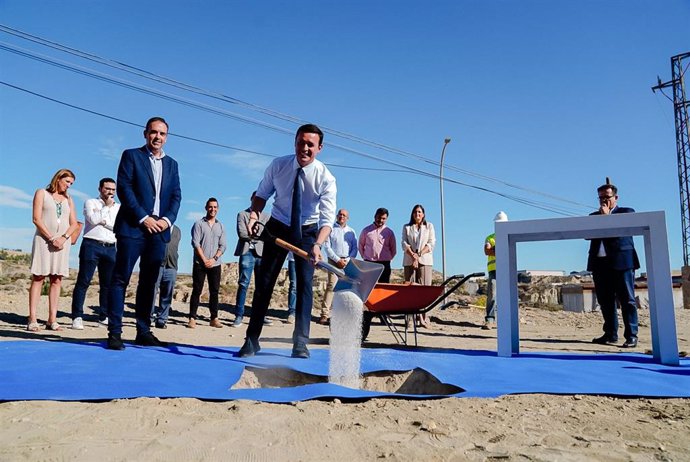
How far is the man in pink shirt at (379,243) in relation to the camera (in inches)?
286

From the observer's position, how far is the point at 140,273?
4270 millimetres

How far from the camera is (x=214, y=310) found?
23.1ft

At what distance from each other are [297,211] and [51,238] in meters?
3.00

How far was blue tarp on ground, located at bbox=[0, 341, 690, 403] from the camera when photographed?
104 inches

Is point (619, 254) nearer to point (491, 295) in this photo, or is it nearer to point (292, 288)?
point (491, 295)

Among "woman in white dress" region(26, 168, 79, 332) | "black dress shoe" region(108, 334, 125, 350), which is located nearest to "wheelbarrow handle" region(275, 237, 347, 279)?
"black dress shoe" region(108, 334, 125, 350)

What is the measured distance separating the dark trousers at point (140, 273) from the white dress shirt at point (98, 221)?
5.68ft

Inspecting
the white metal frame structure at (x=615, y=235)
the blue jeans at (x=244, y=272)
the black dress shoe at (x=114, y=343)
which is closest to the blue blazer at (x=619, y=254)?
the white metal frame structure at (x=615, y=235)

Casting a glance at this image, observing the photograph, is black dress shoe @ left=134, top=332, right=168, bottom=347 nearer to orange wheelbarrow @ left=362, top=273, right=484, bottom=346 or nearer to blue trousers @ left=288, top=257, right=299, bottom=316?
orange wheelbarrow @ left=362, top=273, right=484, bottom=346

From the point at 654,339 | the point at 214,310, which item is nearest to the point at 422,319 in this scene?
the point at 214,310

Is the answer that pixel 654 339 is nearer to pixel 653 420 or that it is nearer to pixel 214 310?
pixel 653 420

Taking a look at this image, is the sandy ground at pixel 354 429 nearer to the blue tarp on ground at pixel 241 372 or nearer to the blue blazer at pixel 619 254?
the blue tarp on ground at pixel 241 372

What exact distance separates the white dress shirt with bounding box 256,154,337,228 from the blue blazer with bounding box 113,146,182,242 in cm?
105

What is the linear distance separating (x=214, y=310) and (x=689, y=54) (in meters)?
23.0
